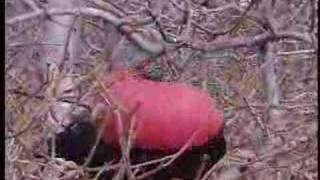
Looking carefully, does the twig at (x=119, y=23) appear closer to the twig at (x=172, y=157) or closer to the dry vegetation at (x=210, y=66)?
the dry vegetation at (x=210, y=66)

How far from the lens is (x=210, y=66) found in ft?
3.92

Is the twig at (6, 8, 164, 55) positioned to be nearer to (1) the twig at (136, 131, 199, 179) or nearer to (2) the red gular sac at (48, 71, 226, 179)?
(2) the red gular sac at (48, 71, 226, 179)

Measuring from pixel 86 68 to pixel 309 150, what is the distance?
1.37ft

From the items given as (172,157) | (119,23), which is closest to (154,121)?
(172,157)

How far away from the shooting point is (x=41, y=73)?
42.9 inches

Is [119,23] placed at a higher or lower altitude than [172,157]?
higher

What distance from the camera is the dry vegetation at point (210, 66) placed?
110 centimetres

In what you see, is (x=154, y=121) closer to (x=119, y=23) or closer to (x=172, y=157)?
(x=172, y=157)

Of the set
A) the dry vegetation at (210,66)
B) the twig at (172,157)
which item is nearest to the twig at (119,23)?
the dry vegetation at (210,66)

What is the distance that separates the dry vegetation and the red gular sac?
1.0 inches

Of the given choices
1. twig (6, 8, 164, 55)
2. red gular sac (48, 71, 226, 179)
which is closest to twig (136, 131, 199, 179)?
red gular sac (48, 71, 226, 179)

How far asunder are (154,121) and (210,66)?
0.15 meters

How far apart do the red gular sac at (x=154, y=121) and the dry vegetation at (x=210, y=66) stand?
24 mm
